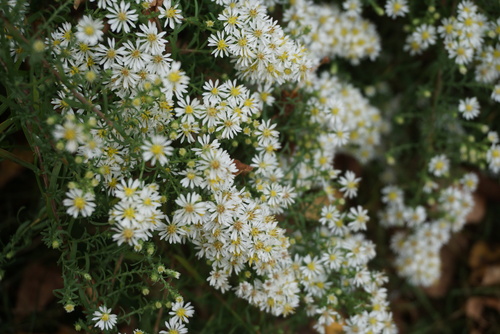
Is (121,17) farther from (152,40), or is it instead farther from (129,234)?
(129,234)

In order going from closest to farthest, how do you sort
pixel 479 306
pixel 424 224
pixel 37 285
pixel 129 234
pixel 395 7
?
1. pixel 129 234
2. pixel 395 7
3. pixel 37 285
4. pixel 424 224
5. pixel 479 306

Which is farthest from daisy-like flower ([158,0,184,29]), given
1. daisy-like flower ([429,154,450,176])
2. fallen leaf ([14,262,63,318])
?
daisy-like flower ([429,154,450,176])

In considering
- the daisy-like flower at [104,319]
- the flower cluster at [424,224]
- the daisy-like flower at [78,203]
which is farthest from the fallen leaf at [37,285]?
the flower cluster at [424,224]

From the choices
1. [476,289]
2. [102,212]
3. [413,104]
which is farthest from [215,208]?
[476,289]

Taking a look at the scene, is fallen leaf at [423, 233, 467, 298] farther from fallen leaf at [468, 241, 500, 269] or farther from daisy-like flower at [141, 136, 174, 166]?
daisy-like flower at [141, 136, 174, 166]

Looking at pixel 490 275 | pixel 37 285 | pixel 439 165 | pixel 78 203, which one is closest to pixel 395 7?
pixel 439 165

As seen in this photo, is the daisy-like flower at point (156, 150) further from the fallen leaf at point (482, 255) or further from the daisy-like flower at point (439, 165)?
the fallen leaf at point (482, 255)

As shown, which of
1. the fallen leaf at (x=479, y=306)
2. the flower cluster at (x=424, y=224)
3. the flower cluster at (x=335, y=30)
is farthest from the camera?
the fallen leaf at (x=479, y=306)

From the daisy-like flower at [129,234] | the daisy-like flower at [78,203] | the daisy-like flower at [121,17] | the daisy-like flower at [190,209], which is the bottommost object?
the daisy-like flower at [129,234]
